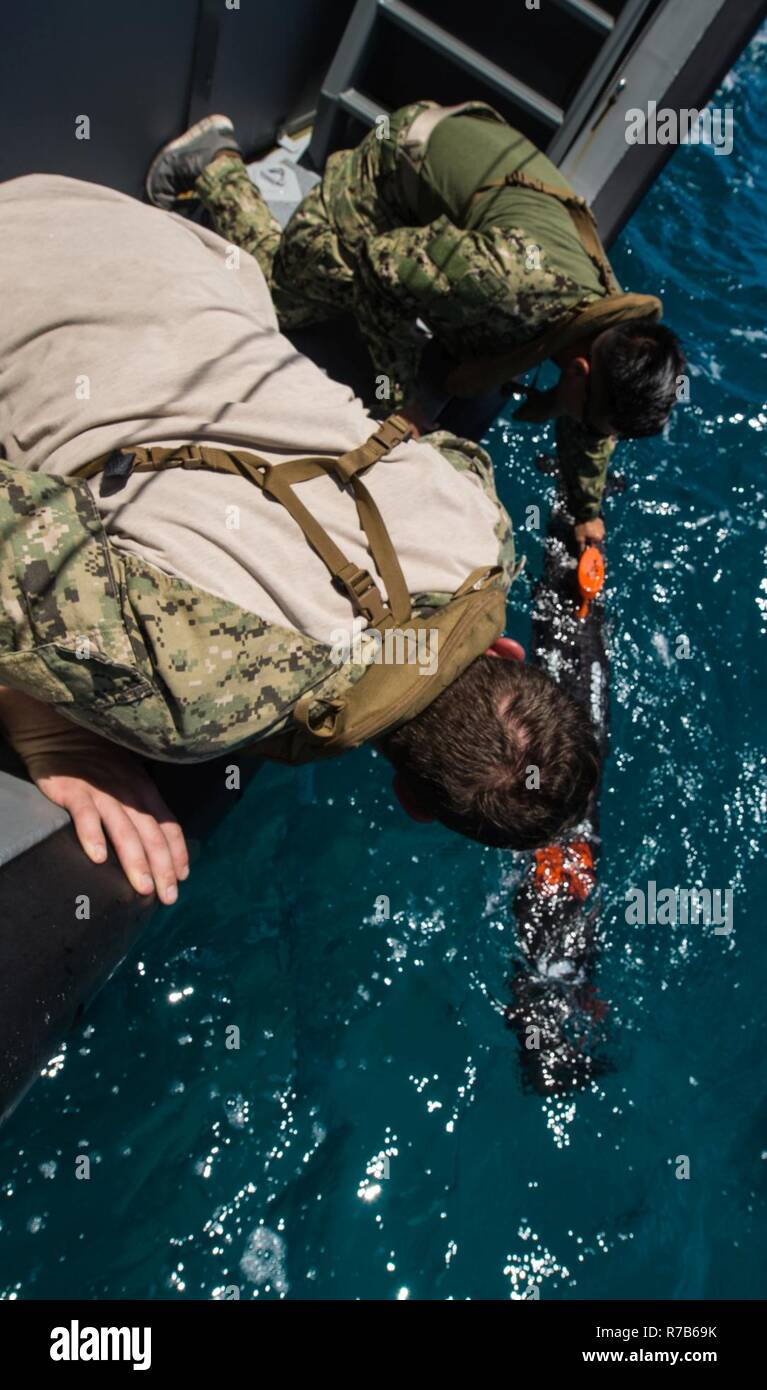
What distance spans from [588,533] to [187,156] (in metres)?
1.85

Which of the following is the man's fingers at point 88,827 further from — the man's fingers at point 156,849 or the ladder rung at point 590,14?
the ladder rung at point 590,14

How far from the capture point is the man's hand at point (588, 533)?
138 inches

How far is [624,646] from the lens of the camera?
3557 millimetres

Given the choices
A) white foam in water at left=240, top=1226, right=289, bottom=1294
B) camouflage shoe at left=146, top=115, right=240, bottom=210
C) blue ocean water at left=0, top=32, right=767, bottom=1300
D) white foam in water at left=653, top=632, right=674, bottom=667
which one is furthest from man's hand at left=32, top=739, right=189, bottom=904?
white foam in water at left=653, top=632, right=674, bottom=667

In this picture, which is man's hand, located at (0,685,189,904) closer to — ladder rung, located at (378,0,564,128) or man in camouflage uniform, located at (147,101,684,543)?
man in camouflage uniform, located at (147,101,684,543)

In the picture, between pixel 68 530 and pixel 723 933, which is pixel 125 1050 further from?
pixel 723 933

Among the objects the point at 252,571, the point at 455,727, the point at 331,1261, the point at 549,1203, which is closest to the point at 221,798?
the point at 455,727

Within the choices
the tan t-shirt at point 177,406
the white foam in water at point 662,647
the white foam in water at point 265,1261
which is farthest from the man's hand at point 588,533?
the white foam in water at point 265,1261

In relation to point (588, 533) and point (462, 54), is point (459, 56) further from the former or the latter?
point (588, 533)

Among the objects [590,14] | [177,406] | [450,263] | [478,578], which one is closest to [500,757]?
[478,578]

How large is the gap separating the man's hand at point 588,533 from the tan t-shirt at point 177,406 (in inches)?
81.6

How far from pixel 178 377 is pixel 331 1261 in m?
2.30

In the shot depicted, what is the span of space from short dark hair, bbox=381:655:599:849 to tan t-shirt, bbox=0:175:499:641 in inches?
8.5

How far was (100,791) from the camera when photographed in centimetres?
167
